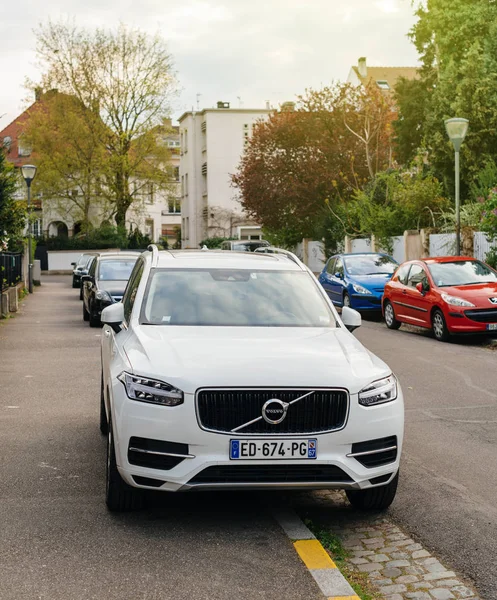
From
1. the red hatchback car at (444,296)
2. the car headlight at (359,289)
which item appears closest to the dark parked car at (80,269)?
the car headlight at (359,289)

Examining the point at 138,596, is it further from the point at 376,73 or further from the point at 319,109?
the point at 376,73

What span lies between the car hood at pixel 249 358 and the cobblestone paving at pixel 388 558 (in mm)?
858

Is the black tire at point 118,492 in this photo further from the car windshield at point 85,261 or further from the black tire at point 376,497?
the car windshield at point 85,261

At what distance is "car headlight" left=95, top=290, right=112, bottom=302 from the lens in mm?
20703

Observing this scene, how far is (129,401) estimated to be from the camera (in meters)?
5.54

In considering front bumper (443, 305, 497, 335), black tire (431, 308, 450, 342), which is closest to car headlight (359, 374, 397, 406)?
front bumper (443, 305, 497, 335)

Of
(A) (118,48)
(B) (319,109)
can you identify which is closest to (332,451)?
(B) (319,109)

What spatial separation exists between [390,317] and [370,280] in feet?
11.0

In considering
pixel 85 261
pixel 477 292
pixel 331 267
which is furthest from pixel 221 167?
pixel 477 292

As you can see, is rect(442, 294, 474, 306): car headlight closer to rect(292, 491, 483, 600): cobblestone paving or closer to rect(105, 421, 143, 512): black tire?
rect(292, 491, 483, 600): cobblestone paving

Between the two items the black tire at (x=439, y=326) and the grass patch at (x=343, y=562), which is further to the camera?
the black tire at (x=439, y=326)

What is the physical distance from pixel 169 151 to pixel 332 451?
57142mm

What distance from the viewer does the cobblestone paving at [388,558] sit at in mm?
4605

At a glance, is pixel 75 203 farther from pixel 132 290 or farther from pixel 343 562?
pixel 343 562
